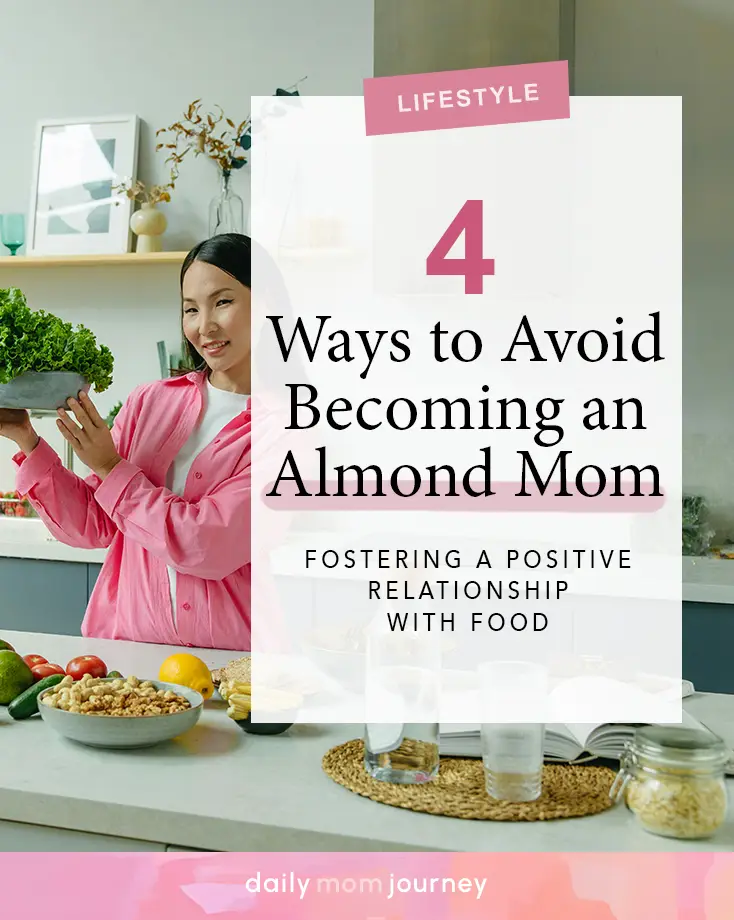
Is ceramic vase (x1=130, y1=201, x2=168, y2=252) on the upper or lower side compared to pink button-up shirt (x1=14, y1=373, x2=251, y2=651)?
upper

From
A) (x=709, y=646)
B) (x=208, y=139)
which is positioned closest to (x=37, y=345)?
(x=709, y=646)

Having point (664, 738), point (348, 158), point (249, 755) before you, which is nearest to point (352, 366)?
point (348, 158)

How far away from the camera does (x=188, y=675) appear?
146cm

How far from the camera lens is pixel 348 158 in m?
3.33

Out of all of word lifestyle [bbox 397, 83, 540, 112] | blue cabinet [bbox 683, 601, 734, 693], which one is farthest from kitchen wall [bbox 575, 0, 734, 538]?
word lifestyle [bbox 397, 83, 540, 112]

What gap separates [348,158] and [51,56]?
127cm

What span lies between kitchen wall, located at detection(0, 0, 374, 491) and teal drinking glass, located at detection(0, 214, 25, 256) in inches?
3.3

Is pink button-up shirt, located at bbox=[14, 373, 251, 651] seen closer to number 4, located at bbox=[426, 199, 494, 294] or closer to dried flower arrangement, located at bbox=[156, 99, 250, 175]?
number 4, located at bbox=[426, 199, 494, 294]

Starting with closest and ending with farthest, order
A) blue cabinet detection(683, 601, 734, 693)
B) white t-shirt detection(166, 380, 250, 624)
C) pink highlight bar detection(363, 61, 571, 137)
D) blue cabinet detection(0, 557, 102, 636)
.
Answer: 1. white t-shirt detection(166, 380, 250, 624)
2. pink highlight bar detection(363, 61, 571, 137)
3. blue cabinet detection(683, 601, 734, 693)
4. blue cabinet detection(0, 557, 102, 636)

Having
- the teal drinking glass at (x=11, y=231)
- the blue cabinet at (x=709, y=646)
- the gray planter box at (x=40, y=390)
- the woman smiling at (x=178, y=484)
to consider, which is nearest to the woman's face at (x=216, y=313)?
the woman smiling at (x=178, y=484)

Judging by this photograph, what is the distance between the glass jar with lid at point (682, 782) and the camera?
3.35 ft

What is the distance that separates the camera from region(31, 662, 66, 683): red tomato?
58.9 inches

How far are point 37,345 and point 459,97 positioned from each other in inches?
45.5

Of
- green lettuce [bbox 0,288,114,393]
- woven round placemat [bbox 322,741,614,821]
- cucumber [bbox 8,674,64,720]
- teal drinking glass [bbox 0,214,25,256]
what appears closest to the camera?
woven round placemat [bbox 322,741,614,821]
